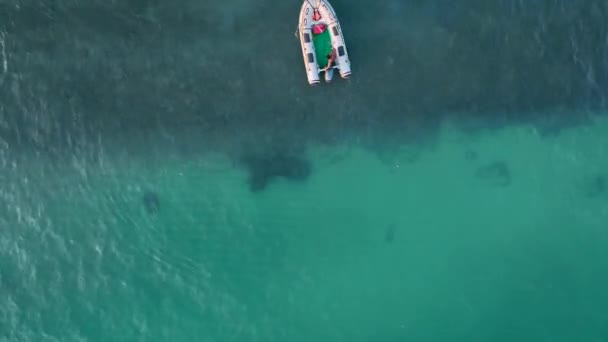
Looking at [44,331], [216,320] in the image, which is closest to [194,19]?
[216,320]

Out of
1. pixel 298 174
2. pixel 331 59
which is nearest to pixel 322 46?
pixel 331 59

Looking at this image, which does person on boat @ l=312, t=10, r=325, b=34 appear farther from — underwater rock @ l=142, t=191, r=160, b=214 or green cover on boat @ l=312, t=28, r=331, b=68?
underwater rock @ l=142, t=191, r=160, b=214

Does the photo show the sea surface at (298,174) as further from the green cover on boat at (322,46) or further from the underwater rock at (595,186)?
the green cover on boat at (322,46)

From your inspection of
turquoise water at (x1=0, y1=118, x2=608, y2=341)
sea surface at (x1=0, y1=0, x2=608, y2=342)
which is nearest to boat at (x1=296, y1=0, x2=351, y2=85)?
sea surface at (x1=0, y1=0, x2=608, y2=342)

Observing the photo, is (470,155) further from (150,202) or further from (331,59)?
(150,202)

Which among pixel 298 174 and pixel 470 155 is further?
pixel 470 155

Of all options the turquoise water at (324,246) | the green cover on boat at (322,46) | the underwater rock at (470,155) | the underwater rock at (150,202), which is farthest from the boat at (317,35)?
the underwater rock at (150,202)

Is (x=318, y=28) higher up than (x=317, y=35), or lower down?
higher up
